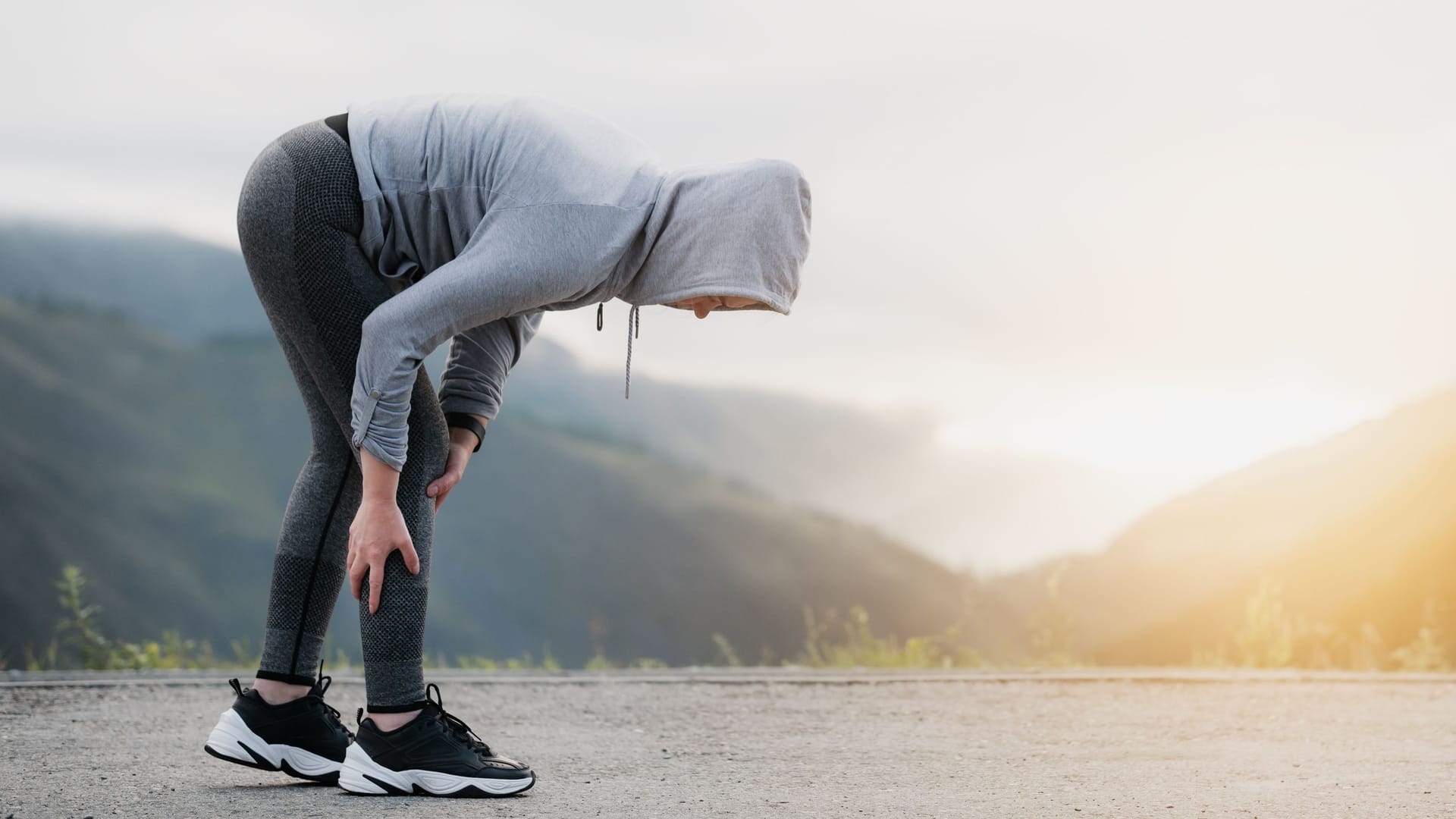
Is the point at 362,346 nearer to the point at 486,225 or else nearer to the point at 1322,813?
the point at 486,225

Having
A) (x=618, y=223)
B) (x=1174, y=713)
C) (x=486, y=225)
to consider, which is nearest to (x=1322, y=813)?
(x=1174, y=713)

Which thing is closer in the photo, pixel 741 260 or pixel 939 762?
pixel 741 260

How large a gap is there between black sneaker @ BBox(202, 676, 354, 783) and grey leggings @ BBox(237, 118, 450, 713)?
0.42 feet

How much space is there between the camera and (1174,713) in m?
3.66

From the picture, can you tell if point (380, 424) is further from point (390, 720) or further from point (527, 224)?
point (390, 720)

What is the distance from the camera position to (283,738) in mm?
2342

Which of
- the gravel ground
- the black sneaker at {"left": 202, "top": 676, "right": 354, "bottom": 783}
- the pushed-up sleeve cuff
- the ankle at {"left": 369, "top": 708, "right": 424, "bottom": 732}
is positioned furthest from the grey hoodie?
the gravel ground

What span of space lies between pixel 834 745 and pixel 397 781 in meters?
1.19

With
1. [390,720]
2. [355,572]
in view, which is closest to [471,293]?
[355,572]

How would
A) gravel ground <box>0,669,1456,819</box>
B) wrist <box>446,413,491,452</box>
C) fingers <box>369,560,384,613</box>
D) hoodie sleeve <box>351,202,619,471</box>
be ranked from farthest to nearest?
1. wrist <box>446,413,491,452</box>
2. gravel ground <box>0,669,1456,819</box>
3. fingers <box>369,560,384,613</box>
4. hoodie sleeve <box>351,202,619,471</box>

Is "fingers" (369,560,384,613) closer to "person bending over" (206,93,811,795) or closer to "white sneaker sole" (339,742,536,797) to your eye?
"person bending over" (206,93,811,795)

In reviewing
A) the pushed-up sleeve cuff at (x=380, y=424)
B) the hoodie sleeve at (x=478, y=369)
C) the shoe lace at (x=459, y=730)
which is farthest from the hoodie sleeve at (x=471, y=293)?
the shoe lace at (x=459, y=730)

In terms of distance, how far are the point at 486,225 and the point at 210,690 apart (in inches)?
92.7

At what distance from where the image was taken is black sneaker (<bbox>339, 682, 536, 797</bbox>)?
2.22m
